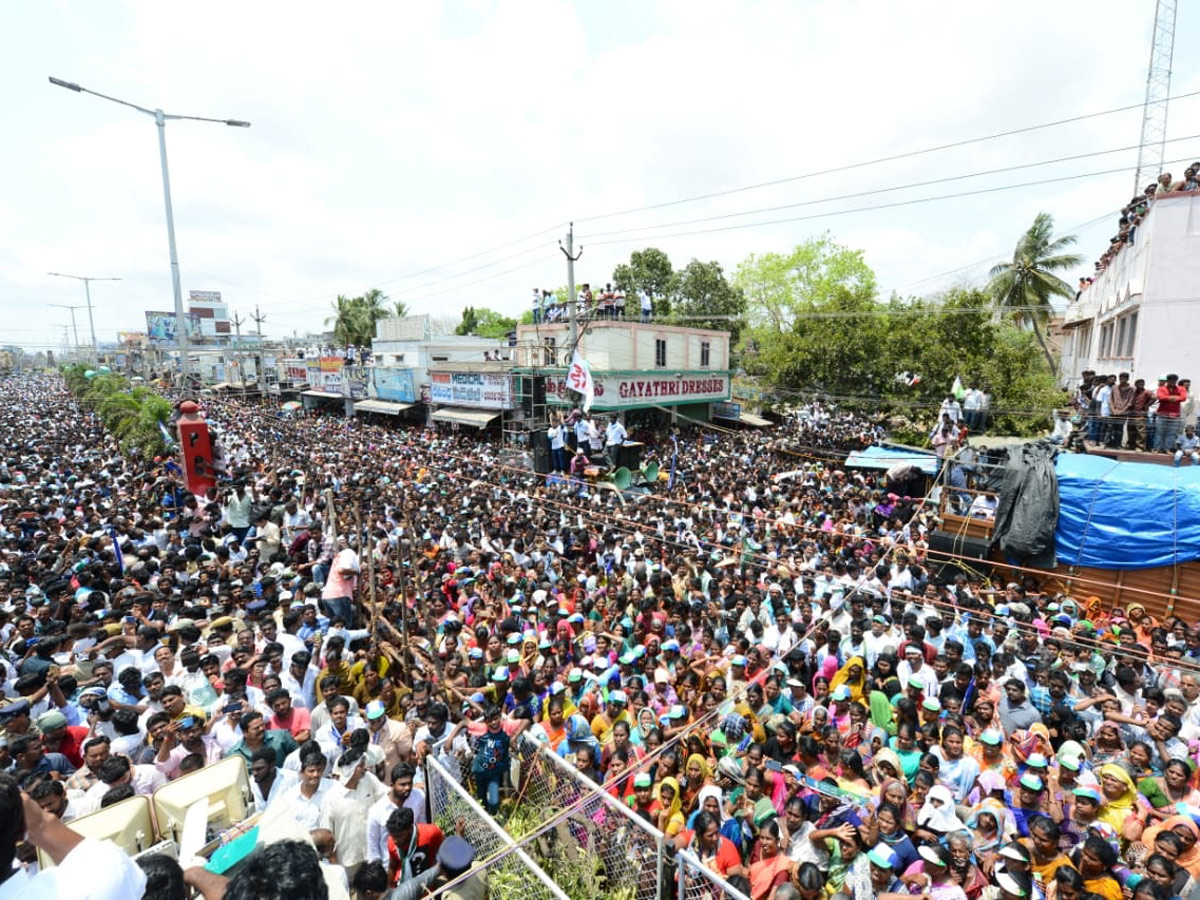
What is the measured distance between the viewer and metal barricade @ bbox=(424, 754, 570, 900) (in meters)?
3.77

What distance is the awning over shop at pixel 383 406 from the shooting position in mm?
28953

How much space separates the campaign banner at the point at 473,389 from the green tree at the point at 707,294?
64.7 feet

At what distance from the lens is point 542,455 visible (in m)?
16.7

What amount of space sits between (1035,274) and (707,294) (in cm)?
1834

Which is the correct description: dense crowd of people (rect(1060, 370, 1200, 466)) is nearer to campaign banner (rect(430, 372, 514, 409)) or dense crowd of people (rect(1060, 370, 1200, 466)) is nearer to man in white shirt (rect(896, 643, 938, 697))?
man in white shirt (rect(896, 643, 938, 697))

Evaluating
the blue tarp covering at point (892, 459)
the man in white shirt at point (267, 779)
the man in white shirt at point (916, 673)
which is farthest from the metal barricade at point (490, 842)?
the blue tarp covering at point (892, 459)

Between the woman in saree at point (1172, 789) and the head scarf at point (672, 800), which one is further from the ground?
the woman in saree at point (1172, 789)

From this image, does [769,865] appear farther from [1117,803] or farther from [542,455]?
[542,455]

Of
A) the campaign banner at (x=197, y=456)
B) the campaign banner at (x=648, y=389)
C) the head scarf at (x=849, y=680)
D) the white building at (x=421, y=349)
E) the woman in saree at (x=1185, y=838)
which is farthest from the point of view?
the white building at (x=421, y=349)

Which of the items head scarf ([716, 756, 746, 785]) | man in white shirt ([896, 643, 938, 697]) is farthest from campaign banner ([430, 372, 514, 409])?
head scarf ([716, 756, 746, 785])

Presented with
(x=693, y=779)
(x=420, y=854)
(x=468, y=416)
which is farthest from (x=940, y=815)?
(x=468, y=416)

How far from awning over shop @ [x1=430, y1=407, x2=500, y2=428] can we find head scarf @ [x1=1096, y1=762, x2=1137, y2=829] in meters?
22.1

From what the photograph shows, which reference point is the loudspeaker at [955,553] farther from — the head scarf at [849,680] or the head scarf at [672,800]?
the head scarf at [672,800]

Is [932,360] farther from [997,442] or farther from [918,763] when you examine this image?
[918,763]
